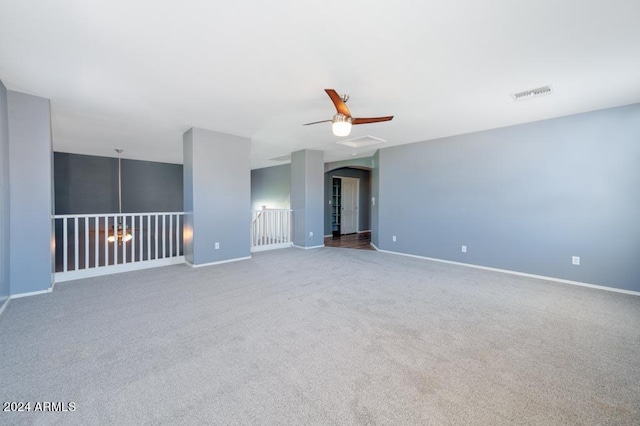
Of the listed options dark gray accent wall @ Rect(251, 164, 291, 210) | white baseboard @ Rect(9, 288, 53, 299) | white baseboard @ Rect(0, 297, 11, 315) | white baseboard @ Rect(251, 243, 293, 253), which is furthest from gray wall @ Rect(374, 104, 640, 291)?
white baseboard @ Rect(0, 297, 11, 315)

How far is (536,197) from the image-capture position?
13.4 ft

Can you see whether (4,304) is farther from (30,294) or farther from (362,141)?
(362,141)

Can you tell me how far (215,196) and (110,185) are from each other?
574 centimetres

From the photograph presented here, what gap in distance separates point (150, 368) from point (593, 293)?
513 cm

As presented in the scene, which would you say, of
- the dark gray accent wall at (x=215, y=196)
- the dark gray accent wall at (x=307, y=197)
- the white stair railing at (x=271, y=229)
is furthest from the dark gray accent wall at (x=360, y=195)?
the dark gray accent wall at (x=215, y=196)

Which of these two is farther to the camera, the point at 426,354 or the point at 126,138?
the point at 126,138

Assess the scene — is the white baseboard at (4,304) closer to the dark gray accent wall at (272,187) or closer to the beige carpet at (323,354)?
the beige carpet at (323,354)

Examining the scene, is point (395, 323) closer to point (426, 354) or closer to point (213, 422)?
point (426, 354)

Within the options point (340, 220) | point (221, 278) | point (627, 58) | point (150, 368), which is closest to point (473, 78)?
point (627, 58)

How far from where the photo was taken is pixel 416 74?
2678mm

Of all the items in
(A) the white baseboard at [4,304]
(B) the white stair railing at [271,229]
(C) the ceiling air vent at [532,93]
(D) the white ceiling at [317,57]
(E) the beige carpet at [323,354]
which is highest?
(D) the white ceiling at [317,57]

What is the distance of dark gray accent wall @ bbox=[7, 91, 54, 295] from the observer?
10.3 feet

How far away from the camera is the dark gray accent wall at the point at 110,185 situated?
7551 millimetres

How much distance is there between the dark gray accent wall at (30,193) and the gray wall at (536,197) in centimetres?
592
